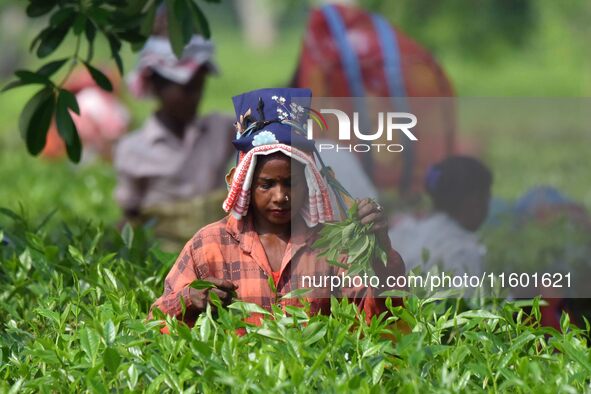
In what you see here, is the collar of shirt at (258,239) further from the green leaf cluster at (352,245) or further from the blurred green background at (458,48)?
the blurred green background at (458,48)

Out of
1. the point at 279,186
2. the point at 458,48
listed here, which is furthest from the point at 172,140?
the point at 458,48

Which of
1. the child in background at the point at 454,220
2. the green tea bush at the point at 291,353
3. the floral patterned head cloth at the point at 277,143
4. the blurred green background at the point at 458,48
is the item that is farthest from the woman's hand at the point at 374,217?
the blurred green background at the point at 458,48

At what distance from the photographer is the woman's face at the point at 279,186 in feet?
13.1

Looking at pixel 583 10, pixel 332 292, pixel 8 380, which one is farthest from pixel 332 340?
pixel 583 10

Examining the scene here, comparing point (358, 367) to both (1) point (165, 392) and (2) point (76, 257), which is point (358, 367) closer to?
(1) point (165, 392)

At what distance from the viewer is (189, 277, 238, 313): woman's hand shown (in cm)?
394

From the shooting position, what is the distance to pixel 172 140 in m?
8.60

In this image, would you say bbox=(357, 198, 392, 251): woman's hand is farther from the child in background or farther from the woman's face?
the child in background

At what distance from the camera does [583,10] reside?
20047 mm

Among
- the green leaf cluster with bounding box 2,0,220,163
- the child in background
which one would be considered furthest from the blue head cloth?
the child in background

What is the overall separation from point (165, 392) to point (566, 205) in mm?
3717

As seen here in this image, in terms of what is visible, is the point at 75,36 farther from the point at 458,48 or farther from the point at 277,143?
the point at 458,48

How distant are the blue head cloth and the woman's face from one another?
0.06m

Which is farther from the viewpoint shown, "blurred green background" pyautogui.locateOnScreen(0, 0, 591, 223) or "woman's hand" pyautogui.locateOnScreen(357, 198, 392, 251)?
"blurred green background" pyautogui.locateOnScreen(0, 0, 591, 223)
